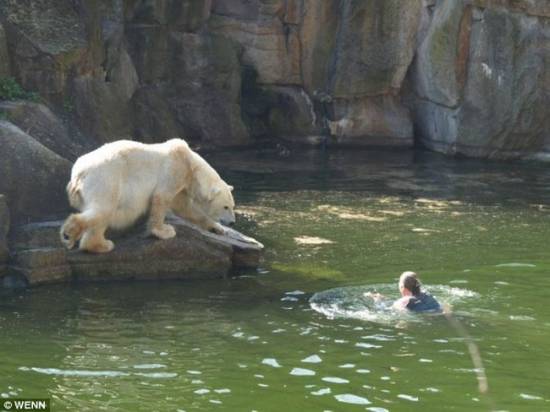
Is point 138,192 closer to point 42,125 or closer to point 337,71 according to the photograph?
point 42,125

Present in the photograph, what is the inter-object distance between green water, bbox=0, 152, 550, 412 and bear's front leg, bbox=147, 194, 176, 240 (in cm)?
64

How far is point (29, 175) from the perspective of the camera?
42.7 feet

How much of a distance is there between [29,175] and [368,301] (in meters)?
4.41

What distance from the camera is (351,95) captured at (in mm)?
25438

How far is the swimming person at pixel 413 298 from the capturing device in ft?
35.7

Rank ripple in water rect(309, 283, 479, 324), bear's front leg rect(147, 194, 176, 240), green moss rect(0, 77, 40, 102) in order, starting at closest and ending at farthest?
ripple in water rect(309, 283, 479, 324), bear's front leg rect(147, 194, 176, 240), green moss rect(0, 77, 40, 102)

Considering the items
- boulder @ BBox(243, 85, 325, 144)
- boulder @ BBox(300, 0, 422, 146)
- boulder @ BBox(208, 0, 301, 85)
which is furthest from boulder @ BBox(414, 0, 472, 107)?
boulder @ BBox(208, 0, 301, 85)

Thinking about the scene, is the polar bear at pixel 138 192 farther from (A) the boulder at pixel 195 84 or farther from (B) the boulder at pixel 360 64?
(B) the boulder at pixel 360 64

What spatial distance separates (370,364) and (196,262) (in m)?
4.20

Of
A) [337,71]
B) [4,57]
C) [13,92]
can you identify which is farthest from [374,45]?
[13,92]

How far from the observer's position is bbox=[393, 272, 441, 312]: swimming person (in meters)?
10.9

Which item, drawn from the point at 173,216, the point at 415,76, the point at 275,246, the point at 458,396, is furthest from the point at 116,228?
the point at 415,76

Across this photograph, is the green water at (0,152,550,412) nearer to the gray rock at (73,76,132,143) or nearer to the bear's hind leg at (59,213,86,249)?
the bear's hind leg at (59,213,86,249)

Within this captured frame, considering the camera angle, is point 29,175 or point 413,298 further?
point 29,175
